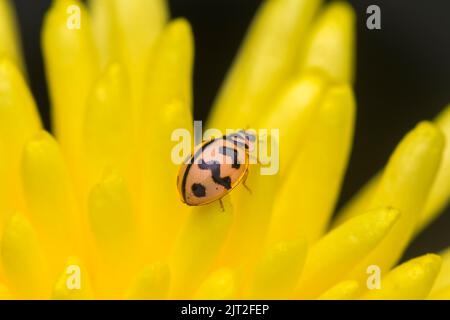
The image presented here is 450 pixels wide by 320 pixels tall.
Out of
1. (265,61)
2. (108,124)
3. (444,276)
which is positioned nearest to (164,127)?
(108,124)

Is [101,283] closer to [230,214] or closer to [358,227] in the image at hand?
[230,214]

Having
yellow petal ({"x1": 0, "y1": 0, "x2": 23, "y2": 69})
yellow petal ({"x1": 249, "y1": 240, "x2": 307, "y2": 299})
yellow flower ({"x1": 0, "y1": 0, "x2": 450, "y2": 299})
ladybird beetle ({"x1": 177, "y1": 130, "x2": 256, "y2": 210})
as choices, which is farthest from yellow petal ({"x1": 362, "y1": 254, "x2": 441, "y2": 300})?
yellow petal ({"x1": 0, "y1": 0, "x2": 23, "y2": 69})

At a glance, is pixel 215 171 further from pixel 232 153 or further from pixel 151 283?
pixel 151 283

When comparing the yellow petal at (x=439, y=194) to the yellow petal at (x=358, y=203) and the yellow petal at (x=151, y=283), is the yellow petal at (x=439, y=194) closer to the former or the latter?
the yellow petal at (x=358, y=203)

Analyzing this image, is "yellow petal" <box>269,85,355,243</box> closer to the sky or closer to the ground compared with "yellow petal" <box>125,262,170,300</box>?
closer to the sky

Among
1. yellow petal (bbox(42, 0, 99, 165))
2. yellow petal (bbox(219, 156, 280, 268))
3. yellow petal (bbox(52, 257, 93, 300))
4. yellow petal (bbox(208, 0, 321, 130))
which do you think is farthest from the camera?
yellow petal (bbox(208, 0, 321, 130))

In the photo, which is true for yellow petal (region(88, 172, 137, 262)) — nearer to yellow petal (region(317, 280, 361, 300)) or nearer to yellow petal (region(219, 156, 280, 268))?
yellow petal (region(219, 156, 280, 268))
